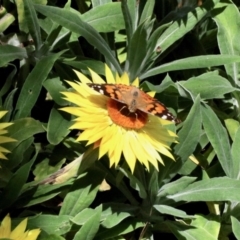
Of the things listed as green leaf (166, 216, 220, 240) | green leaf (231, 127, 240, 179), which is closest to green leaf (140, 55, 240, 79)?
green leaf (231, 127, 240, 179)

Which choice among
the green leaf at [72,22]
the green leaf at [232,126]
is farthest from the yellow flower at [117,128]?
the green leaf at [232,126]

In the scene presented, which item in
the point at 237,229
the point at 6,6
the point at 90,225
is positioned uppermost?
the point at 6,6

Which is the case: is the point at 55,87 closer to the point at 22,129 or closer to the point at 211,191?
the point at 22,129

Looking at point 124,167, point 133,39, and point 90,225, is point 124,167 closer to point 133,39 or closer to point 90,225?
point 90,225

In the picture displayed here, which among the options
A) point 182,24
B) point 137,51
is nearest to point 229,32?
point 182,24

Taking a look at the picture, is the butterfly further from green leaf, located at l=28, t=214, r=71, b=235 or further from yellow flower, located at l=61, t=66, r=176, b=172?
green leaf, located at l=28, t=214, r=71, b=235

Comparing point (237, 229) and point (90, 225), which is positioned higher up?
point (90, 225)

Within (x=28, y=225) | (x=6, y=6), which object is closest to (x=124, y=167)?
(x=28, y=225)
